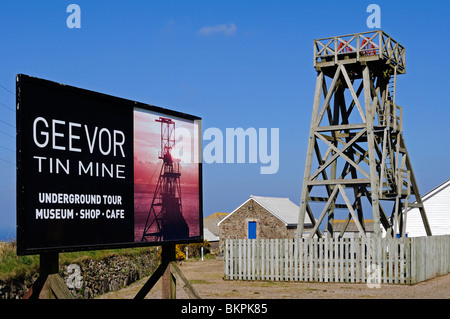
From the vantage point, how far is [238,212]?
48.8 meters

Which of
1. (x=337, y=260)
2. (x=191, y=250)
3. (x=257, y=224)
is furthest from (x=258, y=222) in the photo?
(x=337, y=260)

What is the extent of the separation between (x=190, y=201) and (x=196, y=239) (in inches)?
32.0

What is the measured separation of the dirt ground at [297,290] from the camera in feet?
65.5

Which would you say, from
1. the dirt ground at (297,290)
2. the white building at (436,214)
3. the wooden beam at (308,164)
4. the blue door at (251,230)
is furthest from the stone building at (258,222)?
the dirt ground at (297,290)

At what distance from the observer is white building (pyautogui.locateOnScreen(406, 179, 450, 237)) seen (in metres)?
44.8

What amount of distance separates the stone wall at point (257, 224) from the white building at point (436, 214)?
8.35 meters

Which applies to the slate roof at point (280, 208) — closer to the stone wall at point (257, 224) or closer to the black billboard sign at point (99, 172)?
the stone wall at point (257, 224)

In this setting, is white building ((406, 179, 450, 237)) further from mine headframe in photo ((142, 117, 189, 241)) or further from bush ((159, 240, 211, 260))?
mine headframe in photo ((142, 117, 189, 241))

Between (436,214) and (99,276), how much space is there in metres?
30.0

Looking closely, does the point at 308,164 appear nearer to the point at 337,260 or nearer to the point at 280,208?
the point at 337,260

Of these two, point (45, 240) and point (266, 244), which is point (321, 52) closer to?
point (266, 244)

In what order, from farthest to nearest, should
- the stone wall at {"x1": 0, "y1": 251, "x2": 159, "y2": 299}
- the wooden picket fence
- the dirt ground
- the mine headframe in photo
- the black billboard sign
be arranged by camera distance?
the wooden picket fence, the dirt ground, the stone wall at {"x1": 0, "y1": 251, "x2": 159, "y2": 299}, the mine headframe in photo, the black billboard sign

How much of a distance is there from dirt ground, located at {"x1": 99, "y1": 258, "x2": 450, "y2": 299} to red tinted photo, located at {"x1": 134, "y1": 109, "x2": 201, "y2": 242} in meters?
6.73

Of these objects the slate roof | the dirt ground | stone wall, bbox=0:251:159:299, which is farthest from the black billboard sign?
the slate roof
